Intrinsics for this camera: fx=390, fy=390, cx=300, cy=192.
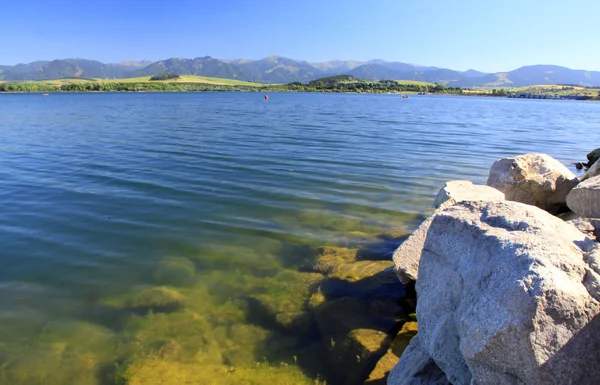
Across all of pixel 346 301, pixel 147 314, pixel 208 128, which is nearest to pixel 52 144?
pixel 208 128

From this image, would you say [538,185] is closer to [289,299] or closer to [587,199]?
[587,199]

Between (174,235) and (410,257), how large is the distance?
682 cm

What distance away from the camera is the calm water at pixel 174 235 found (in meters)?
6.73

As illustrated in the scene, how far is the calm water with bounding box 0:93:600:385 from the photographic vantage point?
6.73 meters

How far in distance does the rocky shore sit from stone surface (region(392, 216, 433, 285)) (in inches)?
82.1

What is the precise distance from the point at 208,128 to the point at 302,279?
28.4m

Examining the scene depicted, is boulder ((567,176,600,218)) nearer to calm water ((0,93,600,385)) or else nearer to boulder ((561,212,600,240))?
boulder ((561,212,600,240))

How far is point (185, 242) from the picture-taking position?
10.8m

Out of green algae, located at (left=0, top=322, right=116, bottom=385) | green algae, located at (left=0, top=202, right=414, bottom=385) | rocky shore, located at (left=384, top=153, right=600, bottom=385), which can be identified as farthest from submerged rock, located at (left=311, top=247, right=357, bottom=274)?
green algae, located at (left=0, top=322, right=116, bottom=385)

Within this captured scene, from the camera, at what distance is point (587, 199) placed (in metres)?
7.32

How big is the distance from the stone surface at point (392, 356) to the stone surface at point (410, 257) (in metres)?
0.90

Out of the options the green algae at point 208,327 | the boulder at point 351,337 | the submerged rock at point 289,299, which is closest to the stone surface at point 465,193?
the green algae at point 208,327

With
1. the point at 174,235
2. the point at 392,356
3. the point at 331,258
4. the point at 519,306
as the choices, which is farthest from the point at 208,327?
the point at 519,306

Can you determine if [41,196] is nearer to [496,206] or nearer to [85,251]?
[85,251]
